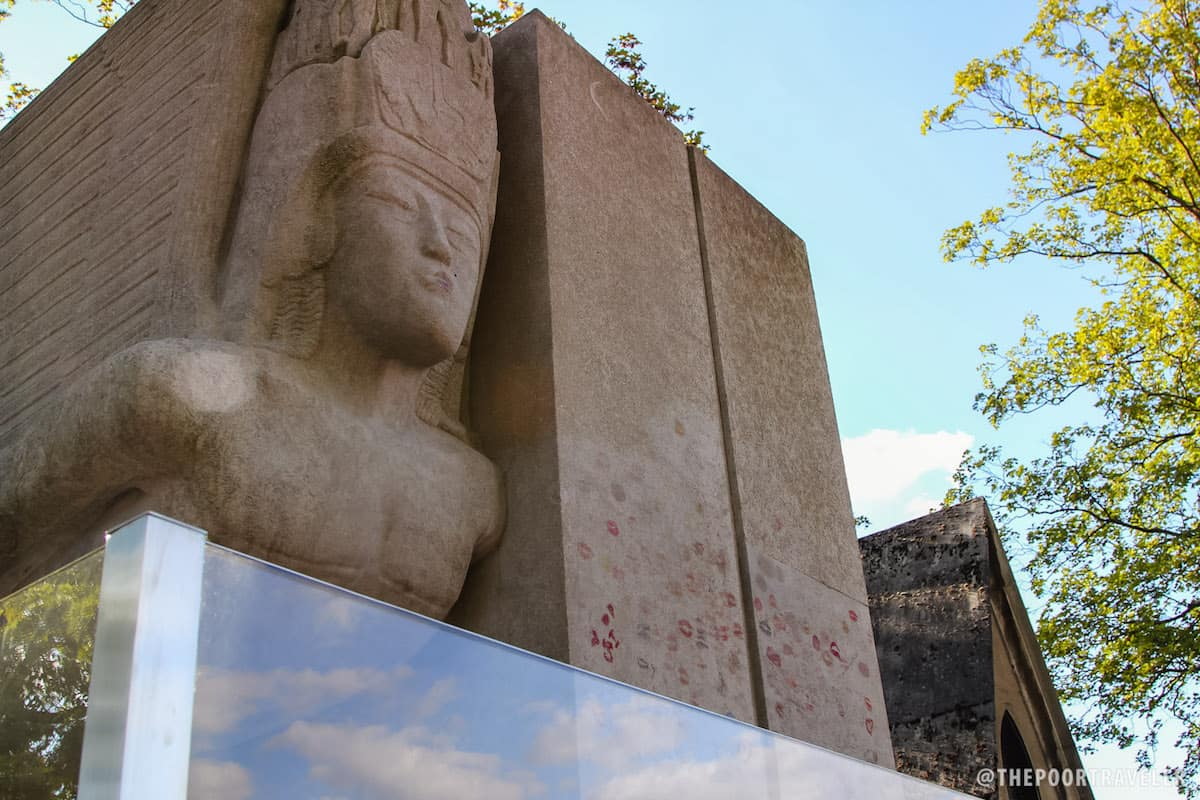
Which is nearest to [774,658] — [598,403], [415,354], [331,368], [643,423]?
[643,423]

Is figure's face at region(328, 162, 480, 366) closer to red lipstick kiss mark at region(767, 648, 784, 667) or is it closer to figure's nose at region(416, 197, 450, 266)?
figure's nose at region(416, 197, 450, 266)

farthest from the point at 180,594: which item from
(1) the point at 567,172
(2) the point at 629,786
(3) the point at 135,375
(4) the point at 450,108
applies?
(1) the point at 567,172

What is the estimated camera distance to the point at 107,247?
11.4 ft

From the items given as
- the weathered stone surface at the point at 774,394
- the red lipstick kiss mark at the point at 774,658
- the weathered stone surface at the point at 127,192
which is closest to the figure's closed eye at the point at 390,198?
the weathered stone surface at the point at 127,192

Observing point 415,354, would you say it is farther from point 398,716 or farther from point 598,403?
point 398,716

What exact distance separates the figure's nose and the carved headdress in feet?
0.32

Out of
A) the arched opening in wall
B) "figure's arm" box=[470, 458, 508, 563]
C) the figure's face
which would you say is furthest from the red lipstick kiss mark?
the arched opening in wall

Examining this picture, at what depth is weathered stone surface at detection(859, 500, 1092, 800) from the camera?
5070 millimetres

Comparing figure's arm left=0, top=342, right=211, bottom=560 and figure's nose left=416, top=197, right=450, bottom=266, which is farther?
figure's nose left=416, top=197, right=450, bottom=266

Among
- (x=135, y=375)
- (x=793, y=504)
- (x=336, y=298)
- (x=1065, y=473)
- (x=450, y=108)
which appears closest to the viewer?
(x=135, y=375)

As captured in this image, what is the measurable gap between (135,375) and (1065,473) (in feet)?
29.6

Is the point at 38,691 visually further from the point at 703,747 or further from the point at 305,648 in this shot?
the point at 703,747

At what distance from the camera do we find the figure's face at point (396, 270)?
3029 millimetres

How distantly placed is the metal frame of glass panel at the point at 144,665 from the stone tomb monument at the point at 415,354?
3.78 feet
